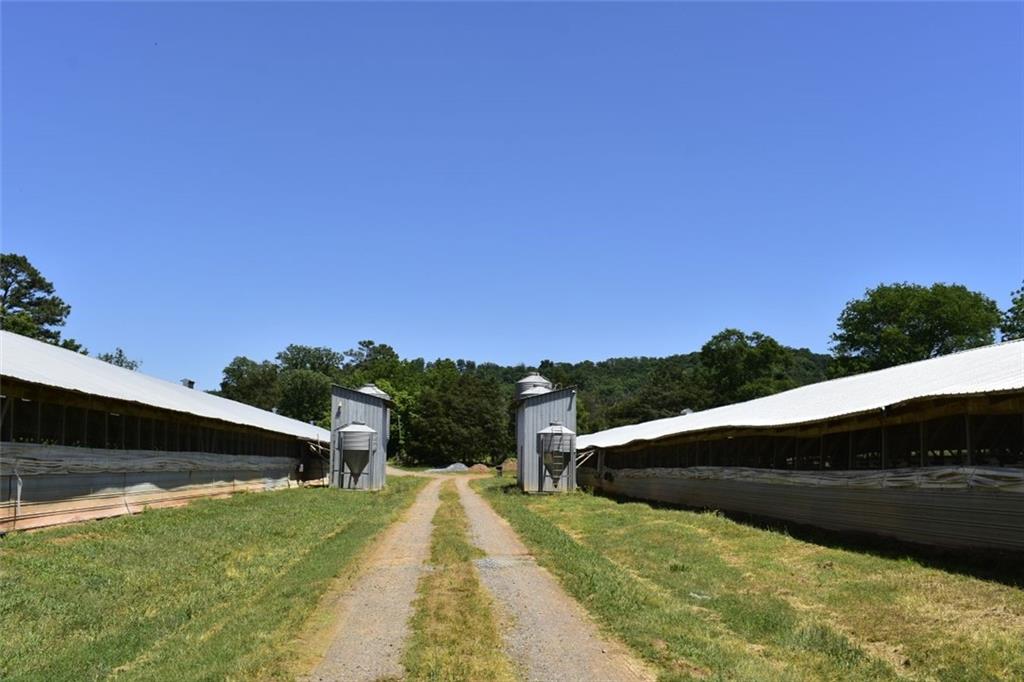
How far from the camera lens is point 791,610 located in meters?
11.0

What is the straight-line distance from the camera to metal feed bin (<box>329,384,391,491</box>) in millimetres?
45531

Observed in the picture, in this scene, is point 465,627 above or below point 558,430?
below

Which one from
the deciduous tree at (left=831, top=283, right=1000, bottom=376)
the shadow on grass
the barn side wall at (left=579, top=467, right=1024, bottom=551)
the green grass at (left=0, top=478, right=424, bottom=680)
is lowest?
the green grass at (left=0, top=478, right=424, bottom=680)

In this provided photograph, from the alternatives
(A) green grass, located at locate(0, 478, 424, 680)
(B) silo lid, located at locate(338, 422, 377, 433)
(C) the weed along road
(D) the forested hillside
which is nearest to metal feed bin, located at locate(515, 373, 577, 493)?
(B) silo lid, located at locate(338, 422, 377, 433)

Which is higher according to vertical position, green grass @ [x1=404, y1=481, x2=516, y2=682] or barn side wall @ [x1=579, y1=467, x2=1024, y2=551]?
barn side wall @ [x1=579, y1=467, x2=1024, y2=551]

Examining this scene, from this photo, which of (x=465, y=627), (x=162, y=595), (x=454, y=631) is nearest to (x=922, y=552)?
(x=465, y=627)

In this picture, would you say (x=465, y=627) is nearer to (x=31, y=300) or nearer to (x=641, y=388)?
(x=31, y=300)

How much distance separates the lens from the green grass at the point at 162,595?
8.55 metres

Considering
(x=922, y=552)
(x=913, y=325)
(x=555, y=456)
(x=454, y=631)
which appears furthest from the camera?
(x=913, y=325)

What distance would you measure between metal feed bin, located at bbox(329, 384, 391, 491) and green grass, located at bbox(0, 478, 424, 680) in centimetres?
2275

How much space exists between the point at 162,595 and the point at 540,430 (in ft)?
111

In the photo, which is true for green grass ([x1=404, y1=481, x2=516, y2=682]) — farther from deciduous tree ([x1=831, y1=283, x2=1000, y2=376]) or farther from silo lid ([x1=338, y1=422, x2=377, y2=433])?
deciduous tree ([x1=831, y1=283, x2=1000, y2=376])

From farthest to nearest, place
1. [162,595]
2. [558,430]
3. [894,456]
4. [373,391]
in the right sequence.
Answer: [373,391] < [558,430] < [894,456] < [162,595]

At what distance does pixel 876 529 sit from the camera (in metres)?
17.3
